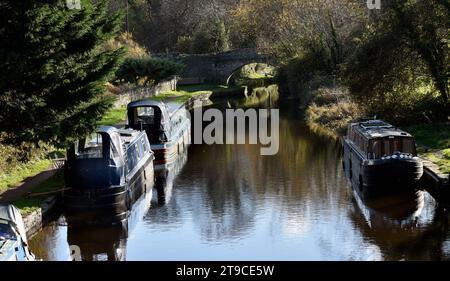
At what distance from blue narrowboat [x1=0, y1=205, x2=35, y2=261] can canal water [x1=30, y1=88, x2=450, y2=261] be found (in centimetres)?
179

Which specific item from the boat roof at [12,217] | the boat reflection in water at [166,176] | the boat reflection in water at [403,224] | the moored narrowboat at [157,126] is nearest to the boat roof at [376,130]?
the boat reflection in water at [403,224]

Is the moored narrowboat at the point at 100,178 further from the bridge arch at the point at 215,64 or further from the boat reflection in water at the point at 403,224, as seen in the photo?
the bridge arch at the point at 215,64

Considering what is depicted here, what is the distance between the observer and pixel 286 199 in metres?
21.6

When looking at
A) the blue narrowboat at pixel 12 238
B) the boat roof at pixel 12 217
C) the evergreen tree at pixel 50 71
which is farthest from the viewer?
the evergreen tree at pixel 50 71

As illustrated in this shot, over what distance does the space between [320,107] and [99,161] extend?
77.0ft

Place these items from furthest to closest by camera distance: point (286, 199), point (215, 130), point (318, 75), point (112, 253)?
point (318, 75) → point (215, 130) → point (286, 199) → point (112, 253)

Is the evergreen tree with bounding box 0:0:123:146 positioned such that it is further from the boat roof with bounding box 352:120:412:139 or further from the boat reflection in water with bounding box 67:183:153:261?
the boat roof with bounding box 352:120:412:139

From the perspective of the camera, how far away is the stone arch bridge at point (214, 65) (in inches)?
2616

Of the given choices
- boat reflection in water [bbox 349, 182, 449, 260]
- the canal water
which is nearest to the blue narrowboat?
the canal water

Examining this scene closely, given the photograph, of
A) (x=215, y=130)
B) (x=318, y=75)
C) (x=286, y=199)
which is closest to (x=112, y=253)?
(x=286, y=199)

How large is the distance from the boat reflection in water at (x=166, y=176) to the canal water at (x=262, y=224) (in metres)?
0.05

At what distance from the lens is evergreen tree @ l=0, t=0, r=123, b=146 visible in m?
18.4

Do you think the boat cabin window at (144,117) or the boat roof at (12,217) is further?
the boat cabin window at (144,117)
